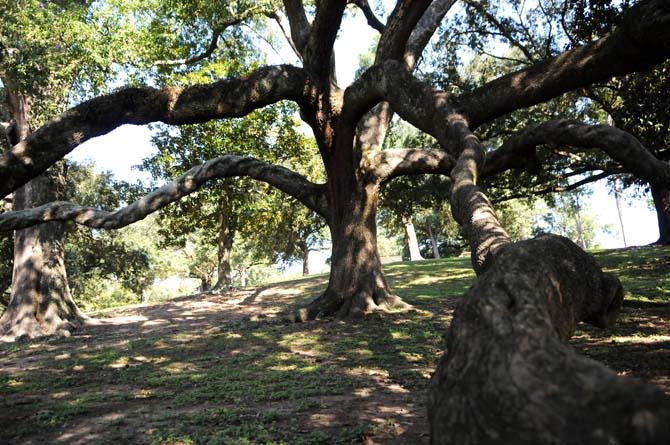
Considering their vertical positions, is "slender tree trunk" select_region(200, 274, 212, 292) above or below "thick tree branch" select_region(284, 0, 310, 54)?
below

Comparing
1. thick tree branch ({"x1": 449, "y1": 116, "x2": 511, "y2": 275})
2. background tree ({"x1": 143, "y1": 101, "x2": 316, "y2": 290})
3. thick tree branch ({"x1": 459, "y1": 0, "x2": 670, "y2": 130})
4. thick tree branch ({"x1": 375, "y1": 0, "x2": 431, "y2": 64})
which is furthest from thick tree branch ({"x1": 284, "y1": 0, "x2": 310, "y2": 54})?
background tree ({"x1": 143, "y1": 101, "x2": 316, "y2": 290})

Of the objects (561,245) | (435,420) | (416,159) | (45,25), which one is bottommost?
(435,420)

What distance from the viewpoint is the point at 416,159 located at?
10328 millimetres

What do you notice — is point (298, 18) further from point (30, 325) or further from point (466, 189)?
point (30, 325)

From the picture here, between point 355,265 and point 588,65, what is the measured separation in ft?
20.2

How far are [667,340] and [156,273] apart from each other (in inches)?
1815

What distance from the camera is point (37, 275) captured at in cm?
1268

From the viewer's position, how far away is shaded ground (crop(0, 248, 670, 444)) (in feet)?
12.6

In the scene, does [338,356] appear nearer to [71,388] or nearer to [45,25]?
[71,388]

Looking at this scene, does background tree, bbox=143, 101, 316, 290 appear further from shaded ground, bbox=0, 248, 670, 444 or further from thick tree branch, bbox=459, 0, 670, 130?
thick tree branch, bbox=459, 0, 670, 130

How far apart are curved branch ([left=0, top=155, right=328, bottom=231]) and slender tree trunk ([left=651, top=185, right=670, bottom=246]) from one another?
16981 mm

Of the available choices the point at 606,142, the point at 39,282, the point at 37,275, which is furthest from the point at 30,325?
the point at 606,142

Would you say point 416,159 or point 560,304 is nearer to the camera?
point 560,304

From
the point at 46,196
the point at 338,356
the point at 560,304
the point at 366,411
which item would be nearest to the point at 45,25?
the point at 46,196
